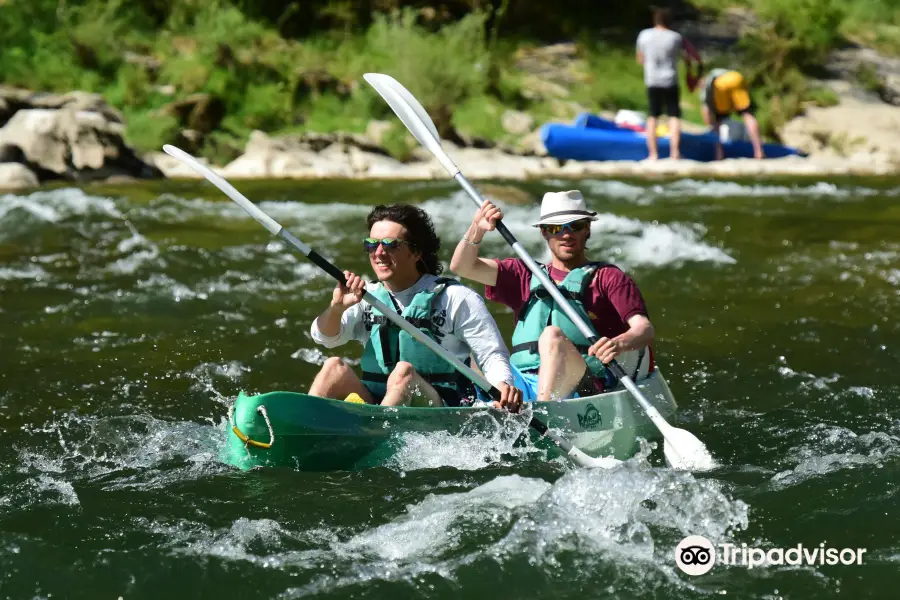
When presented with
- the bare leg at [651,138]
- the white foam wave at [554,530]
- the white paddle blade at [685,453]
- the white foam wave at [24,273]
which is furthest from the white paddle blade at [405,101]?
the bare leg at [651,138]

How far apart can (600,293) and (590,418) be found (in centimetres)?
51

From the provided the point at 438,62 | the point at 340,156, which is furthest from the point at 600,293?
the point at 438,62

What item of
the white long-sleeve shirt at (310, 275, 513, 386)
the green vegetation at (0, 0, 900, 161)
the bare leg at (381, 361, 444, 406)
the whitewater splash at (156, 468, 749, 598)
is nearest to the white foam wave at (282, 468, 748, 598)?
the whitewater splash at (156, 468, 749, 598)

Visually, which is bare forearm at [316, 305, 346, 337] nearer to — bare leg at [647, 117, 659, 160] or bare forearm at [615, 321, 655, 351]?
bare forearm at [615, 321, 655, 351]

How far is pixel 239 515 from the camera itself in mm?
3879

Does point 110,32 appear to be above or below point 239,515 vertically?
below

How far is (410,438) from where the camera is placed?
425cm

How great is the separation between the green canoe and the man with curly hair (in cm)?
13

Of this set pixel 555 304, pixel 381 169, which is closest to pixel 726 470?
pixel 555 304

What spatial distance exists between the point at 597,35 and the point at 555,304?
13.6 m

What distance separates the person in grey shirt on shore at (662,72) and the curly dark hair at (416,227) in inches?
338

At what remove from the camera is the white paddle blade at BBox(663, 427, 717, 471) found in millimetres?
4414

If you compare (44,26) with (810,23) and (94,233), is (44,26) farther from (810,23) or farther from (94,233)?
(810,23)

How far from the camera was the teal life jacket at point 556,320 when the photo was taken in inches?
185
